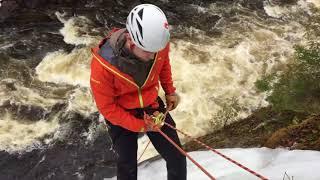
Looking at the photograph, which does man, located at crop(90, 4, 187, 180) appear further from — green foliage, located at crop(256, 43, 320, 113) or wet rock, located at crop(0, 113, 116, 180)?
wet rock, located at crop(0, 113, 116, 180)

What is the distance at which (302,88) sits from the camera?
290 inches

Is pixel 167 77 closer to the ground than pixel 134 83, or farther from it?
closer to the ground

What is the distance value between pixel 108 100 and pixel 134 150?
80cm

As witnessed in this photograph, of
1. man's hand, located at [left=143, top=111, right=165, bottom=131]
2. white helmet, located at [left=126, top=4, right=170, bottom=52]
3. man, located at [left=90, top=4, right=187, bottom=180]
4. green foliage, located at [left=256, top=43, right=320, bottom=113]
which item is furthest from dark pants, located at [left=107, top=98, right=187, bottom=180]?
green foliage, located at [left=256, top=43, right=320, bottom=113]

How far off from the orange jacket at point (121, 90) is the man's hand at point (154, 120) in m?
0.05

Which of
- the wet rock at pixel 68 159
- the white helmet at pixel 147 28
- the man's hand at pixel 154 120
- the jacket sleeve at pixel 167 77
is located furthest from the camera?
the wet rock at pixel 68 159

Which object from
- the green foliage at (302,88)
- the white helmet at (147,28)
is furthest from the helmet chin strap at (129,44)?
the green foliage at (302,88)

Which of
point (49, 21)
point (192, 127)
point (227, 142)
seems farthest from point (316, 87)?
point (49, 21)

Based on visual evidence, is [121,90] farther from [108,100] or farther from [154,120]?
[154,120]

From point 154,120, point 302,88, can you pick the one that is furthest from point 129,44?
point 302,88

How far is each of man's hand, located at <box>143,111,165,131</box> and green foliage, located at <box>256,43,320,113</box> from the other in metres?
2.98

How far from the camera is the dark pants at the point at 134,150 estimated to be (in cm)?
478

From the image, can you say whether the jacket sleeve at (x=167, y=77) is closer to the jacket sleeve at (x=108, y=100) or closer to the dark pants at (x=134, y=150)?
the dark pants at (x=134, y=150)

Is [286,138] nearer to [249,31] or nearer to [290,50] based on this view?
[290,50]
